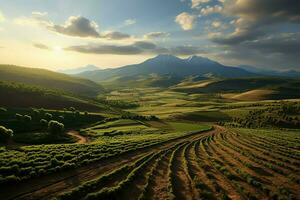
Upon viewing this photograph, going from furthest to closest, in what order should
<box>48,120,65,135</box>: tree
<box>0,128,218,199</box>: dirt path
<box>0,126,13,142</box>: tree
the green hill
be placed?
the green hill
<box>48,120,65,135</box>: tree
<box>0,126,13,142</box>: tree
<box>0,128,218,199</box>: dirt path

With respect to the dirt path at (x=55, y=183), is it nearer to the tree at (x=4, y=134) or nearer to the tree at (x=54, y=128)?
the tree at (x=4, y=134)

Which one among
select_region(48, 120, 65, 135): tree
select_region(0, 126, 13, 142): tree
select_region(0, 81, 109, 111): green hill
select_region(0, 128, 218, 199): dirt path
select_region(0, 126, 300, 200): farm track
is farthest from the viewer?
select_region(0, 81, 109, 111): green hill

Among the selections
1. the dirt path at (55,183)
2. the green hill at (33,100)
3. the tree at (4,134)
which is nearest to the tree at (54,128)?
the tree at (4,134)

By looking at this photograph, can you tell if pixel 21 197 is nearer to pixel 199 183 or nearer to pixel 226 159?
pixel 199 183

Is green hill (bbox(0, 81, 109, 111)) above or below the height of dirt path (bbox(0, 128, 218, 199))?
above

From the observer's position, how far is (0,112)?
10050 centimetres

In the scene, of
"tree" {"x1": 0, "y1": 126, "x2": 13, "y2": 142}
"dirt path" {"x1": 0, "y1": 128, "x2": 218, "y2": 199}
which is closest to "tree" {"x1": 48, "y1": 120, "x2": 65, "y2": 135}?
"tree" {"x1": 0, "y1": 126, "x2": 13, "y2": 142}

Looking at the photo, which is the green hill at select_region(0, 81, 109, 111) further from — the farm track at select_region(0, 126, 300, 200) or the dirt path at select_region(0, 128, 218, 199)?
the dirt path at select_region(0, 128, 218, 199)

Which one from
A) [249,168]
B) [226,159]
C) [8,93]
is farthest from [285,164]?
[8,93]

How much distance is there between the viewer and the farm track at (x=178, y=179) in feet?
76.3

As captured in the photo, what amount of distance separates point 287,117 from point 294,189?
92.9 m

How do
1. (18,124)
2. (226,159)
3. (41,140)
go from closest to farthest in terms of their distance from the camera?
(226,159)
(41,140)
(18,124)

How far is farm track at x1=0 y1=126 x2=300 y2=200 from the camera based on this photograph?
23.2m

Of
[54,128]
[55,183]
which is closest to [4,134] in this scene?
[54,128]
